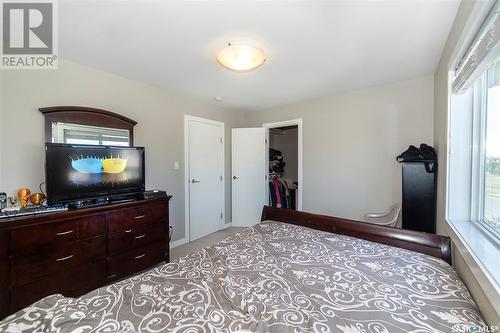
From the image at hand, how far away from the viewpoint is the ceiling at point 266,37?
1.47m

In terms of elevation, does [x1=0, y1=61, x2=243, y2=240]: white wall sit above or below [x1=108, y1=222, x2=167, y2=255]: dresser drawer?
above

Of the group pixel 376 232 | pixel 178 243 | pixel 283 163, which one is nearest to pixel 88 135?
pixel 178 243

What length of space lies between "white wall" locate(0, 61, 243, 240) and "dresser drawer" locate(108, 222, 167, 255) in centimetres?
67

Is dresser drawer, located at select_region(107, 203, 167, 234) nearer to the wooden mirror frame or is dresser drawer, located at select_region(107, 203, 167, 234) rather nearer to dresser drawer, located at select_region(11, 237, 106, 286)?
dresser drawer, located at select_region(11, 237, 106, 286)

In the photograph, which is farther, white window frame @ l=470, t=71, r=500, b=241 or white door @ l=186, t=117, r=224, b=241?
white door @ l=186, t=117, r=224, b=241

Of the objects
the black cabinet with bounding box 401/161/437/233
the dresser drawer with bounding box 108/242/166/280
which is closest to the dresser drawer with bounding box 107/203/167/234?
the dresser drawer with bounding box 108/242/166/280

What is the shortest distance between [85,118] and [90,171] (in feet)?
2.03

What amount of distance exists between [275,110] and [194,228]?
2.57 meters

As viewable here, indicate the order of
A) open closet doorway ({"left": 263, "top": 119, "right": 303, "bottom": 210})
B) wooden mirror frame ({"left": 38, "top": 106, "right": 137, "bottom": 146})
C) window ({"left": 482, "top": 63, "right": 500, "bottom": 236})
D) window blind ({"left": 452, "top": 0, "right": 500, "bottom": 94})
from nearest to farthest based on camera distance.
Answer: window blind ({"left": 452, "top": 0, "right": 500, "bottom": 94}), window ({"left": 482, "top": 63, "right": 500, "bottom": 236}), wooden mirror frame ({"left": 38, "top": 106, "right": 137, "bottom": 146}), open closet doorway ({"left": 263, "top": 119, "right": 303, "bottom": 210})

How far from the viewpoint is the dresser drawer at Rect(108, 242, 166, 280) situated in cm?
212

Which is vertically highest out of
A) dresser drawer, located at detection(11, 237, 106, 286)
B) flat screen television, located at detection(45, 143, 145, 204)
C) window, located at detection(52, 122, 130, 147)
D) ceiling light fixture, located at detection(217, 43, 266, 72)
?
ceiling light fixture, located at detection(217, 43, 266, 72)

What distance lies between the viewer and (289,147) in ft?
18.5

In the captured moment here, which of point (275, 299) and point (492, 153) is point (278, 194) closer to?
point (492, 153)

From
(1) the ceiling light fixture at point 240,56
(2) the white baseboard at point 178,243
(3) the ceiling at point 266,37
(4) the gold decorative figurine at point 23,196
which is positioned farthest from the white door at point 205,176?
(4) the gold decorative figurine at point 23,196
